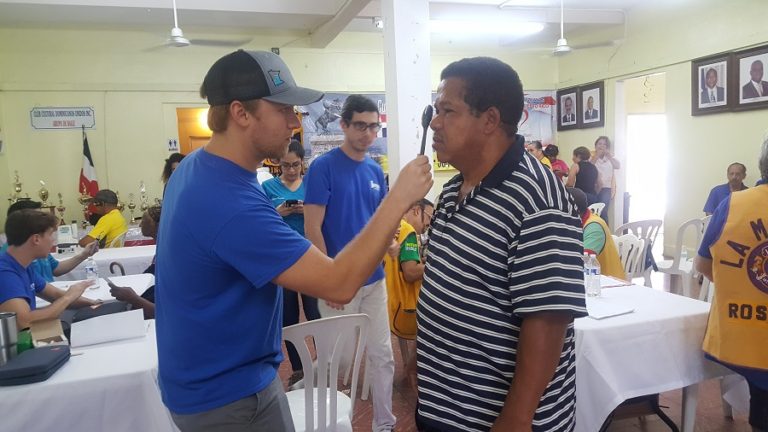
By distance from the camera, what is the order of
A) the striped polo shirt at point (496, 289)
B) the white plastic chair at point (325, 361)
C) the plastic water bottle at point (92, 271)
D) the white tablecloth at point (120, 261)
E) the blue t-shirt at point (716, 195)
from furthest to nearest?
1. the blue t-shirt at point (716, 195)
2. the white tablecloth at point (120, 261)
3. the plastic water bottle at point (92, 271)
4. the white plastic chair at point (325, 361)
5. the striped polo shirt at point (496, 289)

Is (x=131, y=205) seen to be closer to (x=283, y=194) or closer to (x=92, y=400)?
(x=283, y=194)

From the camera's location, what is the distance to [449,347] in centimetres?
114

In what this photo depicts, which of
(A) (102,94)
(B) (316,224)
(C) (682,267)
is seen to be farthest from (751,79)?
(A) (102,94)

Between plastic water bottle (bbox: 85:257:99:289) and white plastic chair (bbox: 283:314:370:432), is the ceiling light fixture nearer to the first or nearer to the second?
plastic water bottle (bbox: 85:257:99:289)

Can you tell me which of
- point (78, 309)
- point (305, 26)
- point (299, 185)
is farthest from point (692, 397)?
point (305, 26)

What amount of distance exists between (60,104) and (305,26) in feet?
11.0

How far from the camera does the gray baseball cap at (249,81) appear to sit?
42.7 inches

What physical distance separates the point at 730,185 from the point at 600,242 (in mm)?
3930

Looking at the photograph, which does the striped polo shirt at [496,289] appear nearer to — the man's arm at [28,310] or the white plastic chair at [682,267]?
the man's arm at [28,310]

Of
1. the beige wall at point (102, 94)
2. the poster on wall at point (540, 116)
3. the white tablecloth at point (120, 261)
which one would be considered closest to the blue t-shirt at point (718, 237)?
the white tablecloth at point (120, 261)

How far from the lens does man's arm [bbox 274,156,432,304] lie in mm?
1035

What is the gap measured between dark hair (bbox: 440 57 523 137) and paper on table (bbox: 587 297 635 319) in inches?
51.5

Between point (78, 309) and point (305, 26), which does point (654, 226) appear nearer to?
point (78, 309)

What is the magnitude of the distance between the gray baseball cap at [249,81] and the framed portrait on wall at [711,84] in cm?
648
